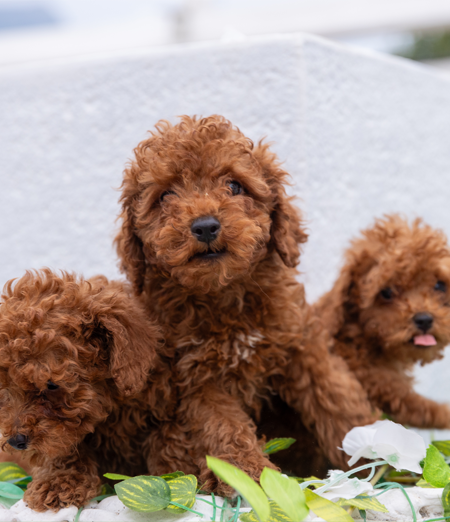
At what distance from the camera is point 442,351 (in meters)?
2.92

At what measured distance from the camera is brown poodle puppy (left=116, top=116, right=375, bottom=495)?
7.18 feet

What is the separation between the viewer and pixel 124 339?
211cm

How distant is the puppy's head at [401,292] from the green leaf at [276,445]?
0.71m

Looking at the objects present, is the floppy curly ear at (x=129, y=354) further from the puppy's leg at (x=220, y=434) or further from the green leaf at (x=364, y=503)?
the green leaf at (x=364, y=503)

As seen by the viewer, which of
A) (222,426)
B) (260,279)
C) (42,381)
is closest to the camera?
(42,381)

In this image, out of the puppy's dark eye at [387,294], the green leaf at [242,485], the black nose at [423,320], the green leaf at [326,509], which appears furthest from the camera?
the puppy's dark eye at [387,294]

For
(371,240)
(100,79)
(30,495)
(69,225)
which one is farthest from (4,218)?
(371,240)

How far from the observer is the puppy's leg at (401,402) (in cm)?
288

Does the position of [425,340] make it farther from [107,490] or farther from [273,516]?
[107,490]

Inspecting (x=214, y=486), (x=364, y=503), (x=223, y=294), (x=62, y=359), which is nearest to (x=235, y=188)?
(x=223, y=294)

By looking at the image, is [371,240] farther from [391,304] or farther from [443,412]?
[443,412]

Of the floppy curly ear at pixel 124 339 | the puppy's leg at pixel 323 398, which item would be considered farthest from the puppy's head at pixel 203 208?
the puppy's leg at pixel 323 398

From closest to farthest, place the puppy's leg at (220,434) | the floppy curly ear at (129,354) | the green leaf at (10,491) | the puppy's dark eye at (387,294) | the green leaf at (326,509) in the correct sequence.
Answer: the green leaf at (326,509), the floppy curly ear at (129,354), the puppy's leg at (220,434), the green leaf at (10,491), the puppy's dark eye at (387,294)

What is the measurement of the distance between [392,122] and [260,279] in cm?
175
